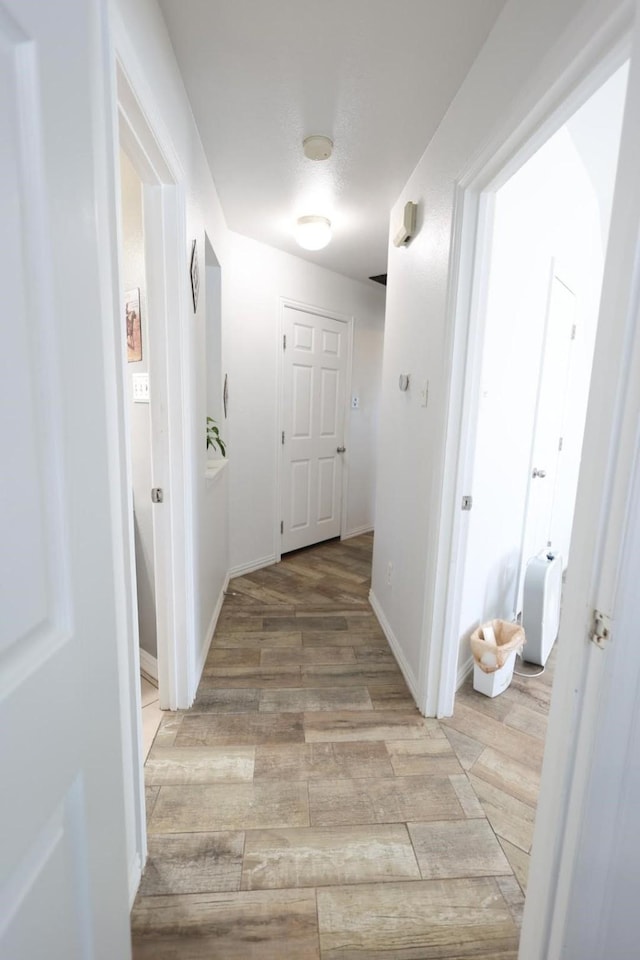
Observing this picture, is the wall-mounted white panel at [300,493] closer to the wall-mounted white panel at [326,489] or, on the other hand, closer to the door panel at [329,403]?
the wall-mounted white panel at [326,489]

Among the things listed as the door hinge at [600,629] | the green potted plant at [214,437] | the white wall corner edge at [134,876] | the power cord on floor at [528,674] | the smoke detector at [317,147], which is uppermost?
the smoke detector at [317,147]

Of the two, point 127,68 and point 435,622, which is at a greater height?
point 127,68

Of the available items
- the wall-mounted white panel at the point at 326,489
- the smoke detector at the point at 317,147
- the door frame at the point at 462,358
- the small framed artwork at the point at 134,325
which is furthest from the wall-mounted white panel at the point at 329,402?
the door frame at the point at 462,358

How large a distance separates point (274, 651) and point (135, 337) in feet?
5.54

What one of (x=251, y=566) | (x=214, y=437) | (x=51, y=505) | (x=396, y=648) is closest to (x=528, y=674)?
(x=396, y=648)

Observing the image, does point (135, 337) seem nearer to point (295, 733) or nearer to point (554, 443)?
point (295, 733)

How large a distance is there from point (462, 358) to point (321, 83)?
1100mm

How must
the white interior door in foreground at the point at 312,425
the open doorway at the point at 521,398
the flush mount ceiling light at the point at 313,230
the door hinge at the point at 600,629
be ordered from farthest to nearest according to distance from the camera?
the white interior door in foreground at the point at 312,425
the flush mount ceiling light at the point at 313,230
the open doorway at the point at 521,398
the door hinge at the point at 600,629

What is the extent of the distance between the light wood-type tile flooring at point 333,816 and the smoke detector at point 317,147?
7.85 ft

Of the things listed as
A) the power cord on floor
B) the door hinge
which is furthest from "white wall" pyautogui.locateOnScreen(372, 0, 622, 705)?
the door hinge

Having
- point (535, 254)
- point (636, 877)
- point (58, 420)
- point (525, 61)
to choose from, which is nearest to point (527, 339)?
point (535, 254)

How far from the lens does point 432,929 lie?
1.08m

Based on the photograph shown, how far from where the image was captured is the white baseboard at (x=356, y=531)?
427 cm

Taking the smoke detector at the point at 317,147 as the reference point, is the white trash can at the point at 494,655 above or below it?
below
